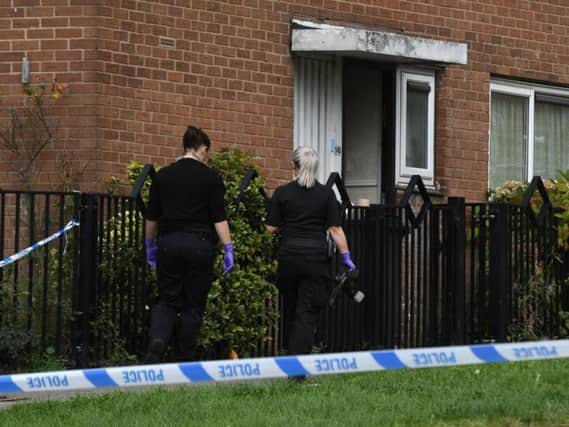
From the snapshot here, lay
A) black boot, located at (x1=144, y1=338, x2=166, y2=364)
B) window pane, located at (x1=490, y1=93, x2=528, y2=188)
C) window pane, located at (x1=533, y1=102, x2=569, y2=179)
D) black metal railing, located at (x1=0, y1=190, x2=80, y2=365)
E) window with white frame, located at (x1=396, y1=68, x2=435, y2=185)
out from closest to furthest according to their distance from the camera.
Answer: black boot, located at (x1=144, y1=338, x2=166, y2=364), black metal railing, located at (x1=0, y1=190, x2=80, y2=365), window with white frame, located at (x1=396, y1=68, x2=435, y2=185), window pane, located at (x1=490, y1=93, x2=528, y2=188), window pane, located at (x1=533, y1=102, x2=569, y2=179)

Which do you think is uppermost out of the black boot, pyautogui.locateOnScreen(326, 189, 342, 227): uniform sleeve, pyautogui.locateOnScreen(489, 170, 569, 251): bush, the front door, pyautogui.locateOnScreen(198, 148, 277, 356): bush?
the front door

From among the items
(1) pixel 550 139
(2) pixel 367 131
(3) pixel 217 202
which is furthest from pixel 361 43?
(3) pixel 217 202

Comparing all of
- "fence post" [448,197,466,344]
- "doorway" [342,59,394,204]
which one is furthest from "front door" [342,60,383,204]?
"fence post" [448,197,466,344]

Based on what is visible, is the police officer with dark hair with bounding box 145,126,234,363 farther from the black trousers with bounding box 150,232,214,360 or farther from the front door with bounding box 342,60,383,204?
the front door with bounding box 342,60,383,204

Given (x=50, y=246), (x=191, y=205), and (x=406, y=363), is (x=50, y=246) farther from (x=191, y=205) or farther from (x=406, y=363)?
(x=406, y=363)

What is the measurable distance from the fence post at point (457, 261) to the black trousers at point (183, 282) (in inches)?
153

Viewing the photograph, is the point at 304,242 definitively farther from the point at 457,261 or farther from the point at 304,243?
the point at 457,261

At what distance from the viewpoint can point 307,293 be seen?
1173 cm

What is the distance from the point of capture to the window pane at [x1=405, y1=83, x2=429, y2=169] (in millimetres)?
16547

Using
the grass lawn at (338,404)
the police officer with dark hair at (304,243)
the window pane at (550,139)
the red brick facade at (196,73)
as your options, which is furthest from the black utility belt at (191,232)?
the window pane at (550,139)

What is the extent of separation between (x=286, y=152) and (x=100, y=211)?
122 inches

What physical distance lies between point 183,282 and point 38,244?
1491mm

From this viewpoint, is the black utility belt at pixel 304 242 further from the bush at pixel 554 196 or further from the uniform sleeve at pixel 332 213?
the bush at pixel 554 196

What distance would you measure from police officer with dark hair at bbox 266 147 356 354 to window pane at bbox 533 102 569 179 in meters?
6.53
